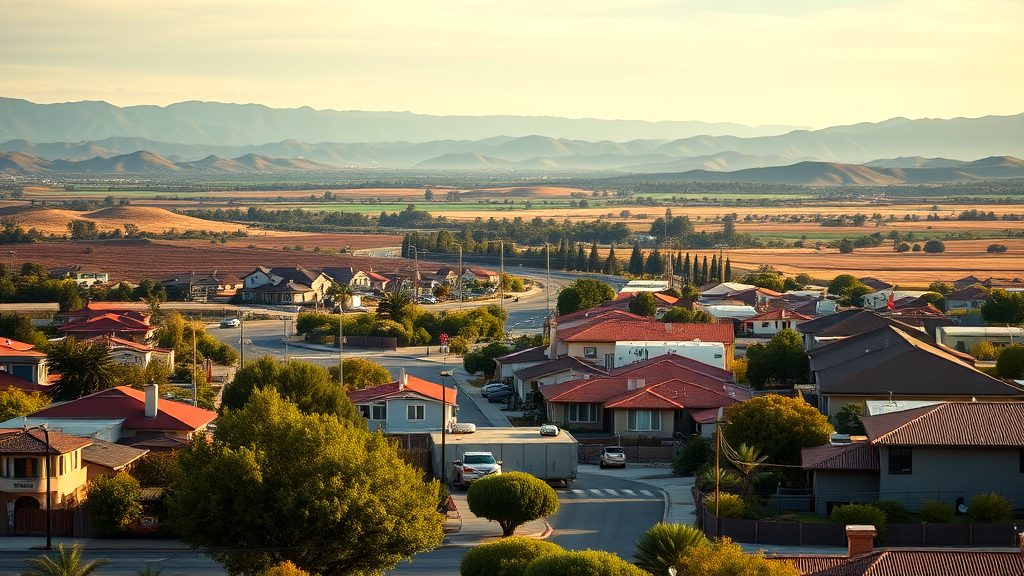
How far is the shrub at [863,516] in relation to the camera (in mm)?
34688

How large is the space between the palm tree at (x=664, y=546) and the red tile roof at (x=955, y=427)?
10.2 metres

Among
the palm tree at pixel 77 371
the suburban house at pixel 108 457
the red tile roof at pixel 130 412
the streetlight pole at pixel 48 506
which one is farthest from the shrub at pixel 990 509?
the palm tree at pixel 77 371

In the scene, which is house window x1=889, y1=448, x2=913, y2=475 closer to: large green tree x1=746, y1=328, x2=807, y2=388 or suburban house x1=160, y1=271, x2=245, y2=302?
large green tree x1=746, y1=328, x2=807, y2=388

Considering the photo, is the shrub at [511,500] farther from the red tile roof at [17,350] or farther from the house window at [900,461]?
the red tile roof at [17,350]

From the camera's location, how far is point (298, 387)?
48.3 metres

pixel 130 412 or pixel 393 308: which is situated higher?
pixel 130 412

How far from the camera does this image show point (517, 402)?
63438 millimetres

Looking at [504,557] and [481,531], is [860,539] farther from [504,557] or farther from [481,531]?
[481,531]

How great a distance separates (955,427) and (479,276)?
9452 centimetres

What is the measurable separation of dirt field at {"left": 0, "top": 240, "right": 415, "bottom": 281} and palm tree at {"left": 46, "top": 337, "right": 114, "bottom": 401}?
77.7m

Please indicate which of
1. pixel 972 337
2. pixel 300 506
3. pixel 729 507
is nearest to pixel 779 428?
pixel 729 507

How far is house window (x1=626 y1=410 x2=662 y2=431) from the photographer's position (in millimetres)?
52688

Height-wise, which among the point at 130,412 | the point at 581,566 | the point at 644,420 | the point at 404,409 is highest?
the point at 581,566

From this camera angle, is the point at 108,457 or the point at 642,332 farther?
the point at 642,332
